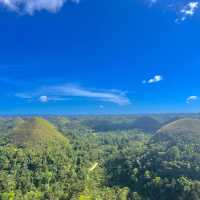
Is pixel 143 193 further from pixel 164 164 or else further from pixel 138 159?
pixel 138 159

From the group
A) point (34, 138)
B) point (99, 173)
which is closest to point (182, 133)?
point (99, 173)

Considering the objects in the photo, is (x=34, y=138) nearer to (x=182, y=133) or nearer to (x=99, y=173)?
(x=99, y=173)

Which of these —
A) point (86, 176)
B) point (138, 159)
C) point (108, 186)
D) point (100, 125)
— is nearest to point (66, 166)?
point (86, 176)

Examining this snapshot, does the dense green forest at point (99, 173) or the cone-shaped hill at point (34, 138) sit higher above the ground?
the cone-shaped hill at point (34, 138)

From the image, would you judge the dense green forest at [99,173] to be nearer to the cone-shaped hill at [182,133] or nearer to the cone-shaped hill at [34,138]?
the cone-shaped hill at [182,133]

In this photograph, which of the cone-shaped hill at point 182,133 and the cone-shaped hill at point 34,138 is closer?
the cone-shaped hill at point 182,133

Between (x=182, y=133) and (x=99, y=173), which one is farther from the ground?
(x=182, y=133)

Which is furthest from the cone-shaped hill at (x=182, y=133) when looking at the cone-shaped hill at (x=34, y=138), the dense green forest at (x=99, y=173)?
the cone-shaped hill at (x=34, y=138)

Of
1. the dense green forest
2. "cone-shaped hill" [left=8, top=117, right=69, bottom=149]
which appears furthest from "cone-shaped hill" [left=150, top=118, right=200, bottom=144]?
"cone-shaped hill" [left=8, top=117, right=69, bottom=149]

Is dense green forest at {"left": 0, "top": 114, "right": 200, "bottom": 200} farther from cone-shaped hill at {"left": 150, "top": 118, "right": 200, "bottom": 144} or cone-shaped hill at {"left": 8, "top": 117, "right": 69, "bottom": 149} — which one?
cone-shaped hill at {"left": 8, "top": 117, "right": 69, "bottom": 149}
